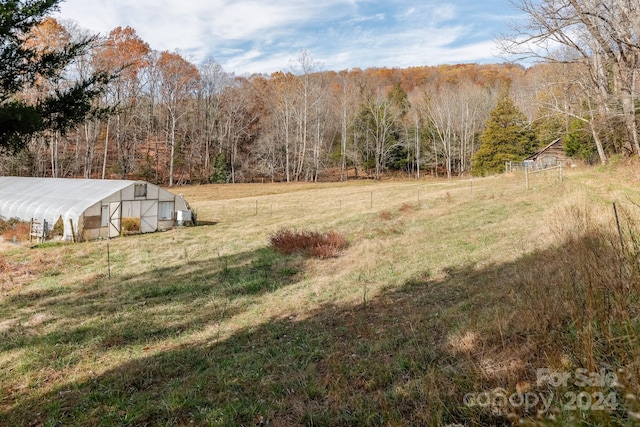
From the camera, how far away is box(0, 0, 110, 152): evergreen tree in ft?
17.8

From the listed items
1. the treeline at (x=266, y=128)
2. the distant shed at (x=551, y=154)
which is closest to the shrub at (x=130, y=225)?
the treeline at (x=266, y=128)

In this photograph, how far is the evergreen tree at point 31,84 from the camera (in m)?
5.42

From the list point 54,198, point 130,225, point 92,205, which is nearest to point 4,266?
point 92,205

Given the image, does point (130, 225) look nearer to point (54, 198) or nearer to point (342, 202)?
point (54, 198)

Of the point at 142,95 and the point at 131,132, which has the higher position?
the point at 142,95

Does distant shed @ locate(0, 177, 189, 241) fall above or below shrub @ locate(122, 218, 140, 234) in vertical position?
above

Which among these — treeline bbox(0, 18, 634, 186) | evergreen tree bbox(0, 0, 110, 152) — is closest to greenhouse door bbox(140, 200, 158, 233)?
evergreen tree bbox(0, 0, 110, 152)

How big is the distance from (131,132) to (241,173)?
1537 centimetres

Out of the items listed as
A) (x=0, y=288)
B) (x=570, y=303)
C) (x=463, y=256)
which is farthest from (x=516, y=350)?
(x=0, y=288)

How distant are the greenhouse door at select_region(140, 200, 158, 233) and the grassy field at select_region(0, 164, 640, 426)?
812cm

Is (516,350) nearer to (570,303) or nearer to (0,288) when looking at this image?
(570,303)

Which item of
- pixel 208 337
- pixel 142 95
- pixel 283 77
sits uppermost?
pixel 283 77

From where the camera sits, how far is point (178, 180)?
48531mm

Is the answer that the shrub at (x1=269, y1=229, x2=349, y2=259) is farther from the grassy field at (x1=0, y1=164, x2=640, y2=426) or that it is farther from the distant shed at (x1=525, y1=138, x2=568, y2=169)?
the distant shed at (x1=525, y1=138, x2=568, y2=169)
